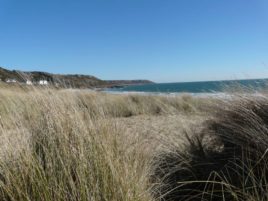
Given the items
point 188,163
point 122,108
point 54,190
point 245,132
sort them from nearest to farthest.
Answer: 1. point 54,190
2. point 245,132
3. point 188,163
4. point 122,108

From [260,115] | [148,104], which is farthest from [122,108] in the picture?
[260,115]

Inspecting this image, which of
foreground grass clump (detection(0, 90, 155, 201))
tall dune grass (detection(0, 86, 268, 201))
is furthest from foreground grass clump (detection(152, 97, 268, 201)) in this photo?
foreground grass clump (detection(0, 90, 155, 201))

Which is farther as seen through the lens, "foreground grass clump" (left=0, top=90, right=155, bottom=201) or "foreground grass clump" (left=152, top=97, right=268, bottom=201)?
"foreground grass clump" (left=152, top=97, right=268, bottom=201)

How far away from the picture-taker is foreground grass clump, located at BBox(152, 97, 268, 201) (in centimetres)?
277

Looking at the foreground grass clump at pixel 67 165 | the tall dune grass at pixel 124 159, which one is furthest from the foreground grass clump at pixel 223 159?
the foreground grass clump at pixel 67 165

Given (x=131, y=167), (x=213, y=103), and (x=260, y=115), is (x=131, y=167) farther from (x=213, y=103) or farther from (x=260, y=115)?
(x=213, y=103)

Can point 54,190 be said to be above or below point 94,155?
below

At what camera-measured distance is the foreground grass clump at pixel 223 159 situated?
2.77m

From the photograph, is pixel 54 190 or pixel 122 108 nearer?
pixel 54 190

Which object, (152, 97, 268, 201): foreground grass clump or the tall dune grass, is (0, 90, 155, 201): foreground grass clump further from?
(152, 97, 268, 201): foreground grass clump

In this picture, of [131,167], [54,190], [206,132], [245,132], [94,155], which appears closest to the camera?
[54,190]

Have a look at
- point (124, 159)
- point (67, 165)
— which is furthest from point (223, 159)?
point (67, 165)

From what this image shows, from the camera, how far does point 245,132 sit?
2.94 metres

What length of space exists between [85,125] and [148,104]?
313 inches
